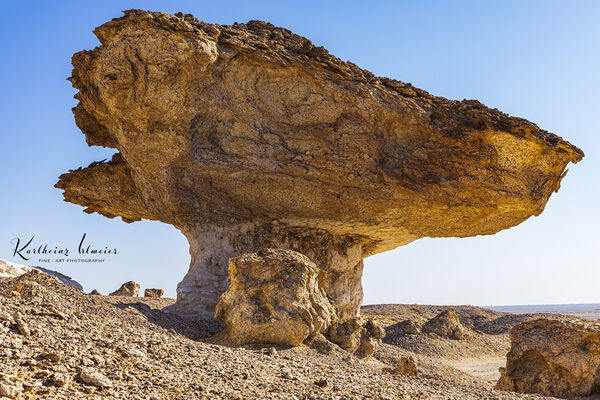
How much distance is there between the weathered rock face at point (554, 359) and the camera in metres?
10.9

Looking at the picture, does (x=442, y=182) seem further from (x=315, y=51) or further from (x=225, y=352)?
(x=225, y=352)

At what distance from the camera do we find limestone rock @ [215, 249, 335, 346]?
37.1 ft

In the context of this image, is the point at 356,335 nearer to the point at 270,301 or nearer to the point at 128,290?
the point at 270,301

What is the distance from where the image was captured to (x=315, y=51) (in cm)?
1529

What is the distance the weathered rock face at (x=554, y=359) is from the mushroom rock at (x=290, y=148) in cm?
516

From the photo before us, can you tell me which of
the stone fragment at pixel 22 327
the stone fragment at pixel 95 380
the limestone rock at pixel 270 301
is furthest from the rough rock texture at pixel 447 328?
the stone fragment at pixel 95 380

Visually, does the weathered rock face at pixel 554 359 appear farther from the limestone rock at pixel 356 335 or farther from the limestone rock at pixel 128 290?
the limestone rock at pixel 128 290

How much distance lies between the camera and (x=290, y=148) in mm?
15391

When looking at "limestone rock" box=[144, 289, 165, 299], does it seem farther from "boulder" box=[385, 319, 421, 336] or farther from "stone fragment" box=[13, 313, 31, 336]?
"stone fragment" box=[13, 313, 31, 336]

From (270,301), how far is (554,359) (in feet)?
18.6

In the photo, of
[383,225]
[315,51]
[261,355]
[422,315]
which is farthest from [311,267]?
[422,315]

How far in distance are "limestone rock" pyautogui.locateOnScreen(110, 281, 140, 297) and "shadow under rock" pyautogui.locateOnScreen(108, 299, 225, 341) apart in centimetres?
1356

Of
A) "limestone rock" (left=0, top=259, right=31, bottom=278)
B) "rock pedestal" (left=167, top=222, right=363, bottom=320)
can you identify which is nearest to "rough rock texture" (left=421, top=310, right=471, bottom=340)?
"rock pedestal" (left=167, top=222, right=363, bottom=320)

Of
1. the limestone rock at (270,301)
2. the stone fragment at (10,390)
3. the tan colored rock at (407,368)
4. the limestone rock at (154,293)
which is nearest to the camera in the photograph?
the stone fragment at (10,390)
